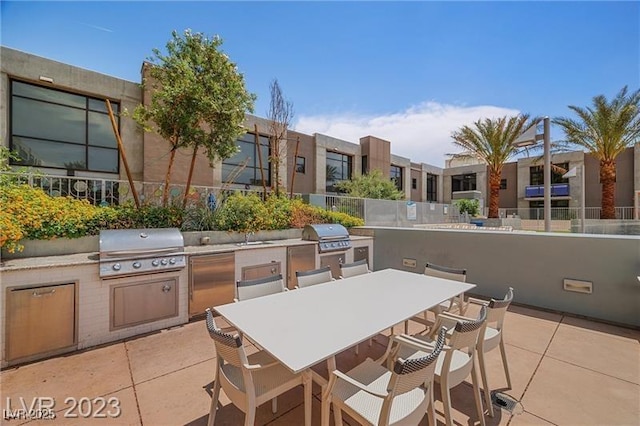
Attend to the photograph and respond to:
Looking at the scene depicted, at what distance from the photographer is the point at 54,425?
2.07 m

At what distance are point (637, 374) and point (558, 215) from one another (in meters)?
19.5

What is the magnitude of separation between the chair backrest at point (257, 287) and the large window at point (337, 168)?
43.4ft

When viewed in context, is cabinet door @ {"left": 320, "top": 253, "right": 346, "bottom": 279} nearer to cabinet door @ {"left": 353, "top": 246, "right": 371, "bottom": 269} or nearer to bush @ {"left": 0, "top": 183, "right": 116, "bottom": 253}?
cabinet door @ {"left": 353, "top": 246, "right": 371, "bottom": 269}

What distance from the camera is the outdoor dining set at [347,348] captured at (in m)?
1.52

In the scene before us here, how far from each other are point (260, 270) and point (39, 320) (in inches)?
108

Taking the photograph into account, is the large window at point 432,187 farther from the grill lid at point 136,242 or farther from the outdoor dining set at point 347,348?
the grill lid at point 136,242

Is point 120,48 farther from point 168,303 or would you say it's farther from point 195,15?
point 168,303

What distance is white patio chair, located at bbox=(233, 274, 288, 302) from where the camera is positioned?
2699 mm

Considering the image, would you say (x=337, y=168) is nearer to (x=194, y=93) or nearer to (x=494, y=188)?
(x=494, y=188)

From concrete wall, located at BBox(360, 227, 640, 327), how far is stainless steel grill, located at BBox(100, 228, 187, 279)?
16.9ft

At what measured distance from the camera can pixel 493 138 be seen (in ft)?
41.8

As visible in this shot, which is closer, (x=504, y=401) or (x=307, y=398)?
(x=307, y=398)

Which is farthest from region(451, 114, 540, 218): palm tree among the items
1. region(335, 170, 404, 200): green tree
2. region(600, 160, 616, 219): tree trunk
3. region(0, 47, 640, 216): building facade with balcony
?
region(0, 47, 640, 216): building facade with balcony

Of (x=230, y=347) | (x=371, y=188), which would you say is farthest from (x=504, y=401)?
(x=371, y=188)
